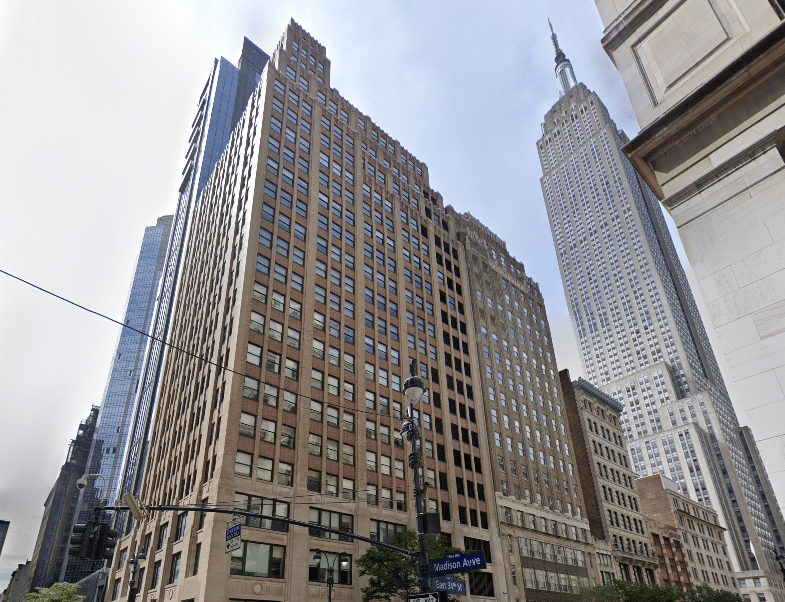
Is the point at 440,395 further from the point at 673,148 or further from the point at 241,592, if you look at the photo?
the point at 673,148

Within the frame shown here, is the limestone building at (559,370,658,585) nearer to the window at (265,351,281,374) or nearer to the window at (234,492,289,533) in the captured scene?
the window at (234,492,289,533)

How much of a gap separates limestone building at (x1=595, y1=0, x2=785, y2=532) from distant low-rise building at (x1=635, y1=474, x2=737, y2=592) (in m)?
91.8

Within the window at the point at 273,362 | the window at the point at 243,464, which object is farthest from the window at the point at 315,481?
the window at the point at 273,362

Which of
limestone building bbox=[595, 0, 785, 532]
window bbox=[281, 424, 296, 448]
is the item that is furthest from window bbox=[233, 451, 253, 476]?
limestone building bbox=[595, 0, 785, 532]

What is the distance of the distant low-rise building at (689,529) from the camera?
10073 cm

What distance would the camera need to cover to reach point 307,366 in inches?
1850

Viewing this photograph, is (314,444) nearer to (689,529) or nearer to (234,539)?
(234,539)

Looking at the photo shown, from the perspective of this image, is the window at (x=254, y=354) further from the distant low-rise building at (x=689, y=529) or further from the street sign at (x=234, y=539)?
the distant low-rise building at (x=689, y=529)

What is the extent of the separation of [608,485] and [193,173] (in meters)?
140

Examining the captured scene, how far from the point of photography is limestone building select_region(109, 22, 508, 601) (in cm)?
3969

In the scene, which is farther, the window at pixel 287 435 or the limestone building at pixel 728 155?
the window at pixel 287 435

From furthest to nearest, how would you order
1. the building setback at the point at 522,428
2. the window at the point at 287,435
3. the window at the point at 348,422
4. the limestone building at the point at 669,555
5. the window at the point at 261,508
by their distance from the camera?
the limestone building at the point at 669,555
the building setback at the point at 522,428
the window at the point at 348,422
the window at the point at 287,435
the window at the point at 261,508

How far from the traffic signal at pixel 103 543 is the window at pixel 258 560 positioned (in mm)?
22473

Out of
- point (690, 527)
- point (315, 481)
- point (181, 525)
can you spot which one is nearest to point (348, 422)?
point (315, 481)
